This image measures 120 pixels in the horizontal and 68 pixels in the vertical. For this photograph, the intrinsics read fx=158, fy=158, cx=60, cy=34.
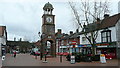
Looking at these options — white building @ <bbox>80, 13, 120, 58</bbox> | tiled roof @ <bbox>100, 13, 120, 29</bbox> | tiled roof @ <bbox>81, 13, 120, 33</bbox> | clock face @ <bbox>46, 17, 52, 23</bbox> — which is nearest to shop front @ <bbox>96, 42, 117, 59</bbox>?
white building @ <bbox>80, 13, 120, 58</bbox>

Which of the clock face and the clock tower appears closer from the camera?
the clock tower

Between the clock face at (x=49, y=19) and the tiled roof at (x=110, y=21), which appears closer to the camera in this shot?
the tiled roof at (x=110, y=21)

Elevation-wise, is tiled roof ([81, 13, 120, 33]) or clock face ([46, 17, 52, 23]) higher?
clock face ([46, 17, 52, 23])

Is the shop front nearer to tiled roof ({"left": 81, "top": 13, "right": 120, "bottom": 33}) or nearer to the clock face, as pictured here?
tiled roof ({"left": 81, "top": 13, "right": 120, "bottom": 33})

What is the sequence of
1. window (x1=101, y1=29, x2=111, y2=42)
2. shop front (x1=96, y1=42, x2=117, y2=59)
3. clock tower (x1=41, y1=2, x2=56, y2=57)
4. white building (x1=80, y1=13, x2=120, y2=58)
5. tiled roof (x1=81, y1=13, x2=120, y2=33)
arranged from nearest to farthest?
shop front (x1=96, y1=42, x2=117, y2=59) < white building (x1=80, y1=13, x2=120, y2=58) < tiled roof (x1=81, y1=13, x2=120, y2=33) < window (x1=101, y1=29, x2=111, y2=42) < clock tower (x1=41, y1=2, x2=56, y2=57)

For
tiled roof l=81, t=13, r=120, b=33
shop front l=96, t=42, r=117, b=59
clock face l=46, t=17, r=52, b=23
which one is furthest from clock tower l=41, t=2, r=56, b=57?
shop front l=96, t=42, r=117, b=59

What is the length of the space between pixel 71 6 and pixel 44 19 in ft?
35.0

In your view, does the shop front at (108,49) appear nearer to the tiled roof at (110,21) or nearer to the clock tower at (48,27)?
the tiled roof at (110,21)

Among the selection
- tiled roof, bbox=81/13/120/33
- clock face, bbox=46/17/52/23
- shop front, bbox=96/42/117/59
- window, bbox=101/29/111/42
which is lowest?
shop front, bbox=96/42/117/59

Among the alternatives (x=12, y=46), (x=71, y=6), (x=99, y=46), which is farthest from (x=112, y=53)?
(x=12, y=46)

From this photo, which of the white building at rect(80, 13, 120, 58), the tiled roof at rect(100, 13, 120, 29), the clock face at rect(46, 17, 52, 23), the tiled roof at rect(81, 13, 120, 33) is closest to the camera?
the white building at rect(80, 13, 120, 58)

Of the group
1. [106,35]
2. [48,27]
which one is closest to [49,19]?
[48,27]

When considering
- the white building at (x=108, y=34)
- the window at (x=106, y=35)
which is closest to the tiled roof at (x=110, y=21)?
the white building at (x=108, y=34)

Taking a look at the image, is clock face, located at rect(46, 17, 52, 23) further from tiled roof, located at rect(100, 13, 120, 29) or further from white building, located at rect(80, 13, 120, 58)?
tiled roof, located at rect(100, 13, 120, 29)
